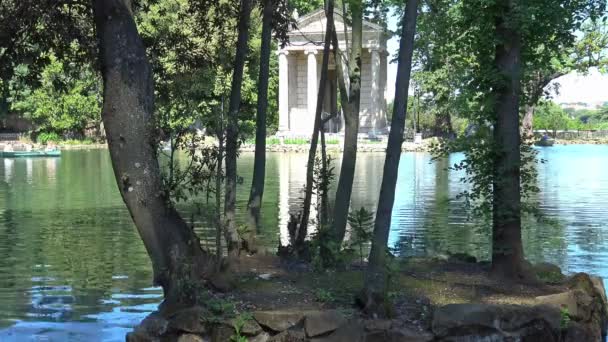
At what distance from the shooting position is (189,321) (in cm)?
702

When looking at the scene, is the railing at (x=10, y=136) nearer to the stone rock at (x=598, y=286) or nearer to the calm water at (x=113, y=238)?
the calm water at (x=113, y=238)

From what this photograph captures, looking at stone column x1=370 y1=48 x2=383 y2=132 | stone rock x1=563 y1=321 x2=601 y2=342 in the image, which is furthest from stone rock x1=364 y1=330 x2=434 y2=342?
stone column x1=370 y1=48 x2=383 y2=132

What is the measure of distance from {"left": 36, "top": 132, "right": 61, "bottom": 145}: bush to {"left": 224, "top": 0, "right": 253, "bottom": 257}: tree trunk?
5870 cm

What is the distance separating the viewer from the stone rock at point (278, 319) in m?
6.93

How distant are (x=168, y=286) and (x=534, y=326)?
3549 mm

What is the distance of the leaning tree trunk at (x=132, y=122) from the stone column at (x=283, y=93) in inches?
2289

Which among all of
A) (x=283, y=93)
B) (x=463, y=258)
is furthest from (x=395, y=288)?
(x=283, y=93)

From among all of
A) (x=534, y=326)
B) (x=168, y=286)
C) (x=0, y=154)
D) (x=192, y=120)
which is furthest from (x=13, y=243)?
(x=0, y=154)

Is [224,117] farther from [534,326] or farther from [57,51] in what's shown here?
[534,326]

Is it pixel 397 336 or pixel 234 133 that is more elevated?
pixel 234 133

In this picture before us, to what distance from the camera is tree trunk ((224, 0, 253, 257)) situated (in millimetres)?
9070

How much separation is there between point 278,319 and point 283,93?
60.4 meters

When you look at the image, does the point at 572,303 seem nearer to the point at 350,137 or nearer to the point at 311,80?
the point at 350,137

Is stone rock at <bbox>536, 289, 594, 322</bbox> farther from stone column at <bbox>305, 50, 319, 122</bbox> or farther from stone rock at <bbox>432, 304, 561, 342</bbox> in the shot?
stone column at <bbox>305, 50, 319, 122</bbox>
